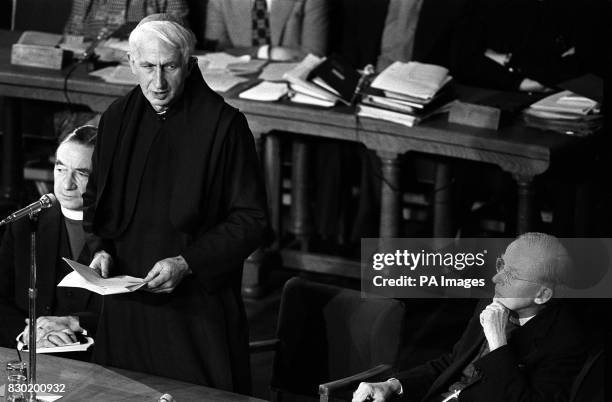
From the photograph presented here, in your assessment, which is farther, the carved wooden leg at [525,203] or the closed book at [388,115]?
the closed book at [388,115]

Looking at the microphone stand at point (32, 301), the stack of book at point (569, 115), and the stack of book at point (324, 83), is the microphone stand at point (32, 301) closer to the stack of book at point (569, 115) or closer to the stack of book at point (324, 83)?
the stack of book at point (324, 83)

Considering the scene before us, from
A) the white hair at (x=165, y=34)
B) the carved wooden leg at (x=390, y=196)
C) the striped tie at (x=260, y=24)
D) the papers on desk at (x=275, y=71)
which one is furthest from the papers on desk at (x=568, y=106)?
the white hair at (x=165, y=34)

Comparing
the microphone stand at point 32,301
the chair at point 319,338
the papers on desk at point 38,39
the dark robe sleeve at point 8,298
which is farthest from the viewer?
the papers on desk at point 38,39

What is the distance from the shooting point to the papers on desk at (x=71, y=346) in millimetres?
3863

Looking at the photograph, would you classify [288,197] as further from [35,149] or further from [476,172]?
[35,149]

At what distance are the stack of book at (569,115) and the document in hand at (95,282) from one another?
2624mm

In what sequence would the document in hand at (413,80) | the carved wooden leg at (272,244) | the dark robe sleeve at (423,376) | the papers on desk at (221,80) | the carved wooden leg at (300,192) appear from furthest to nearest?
the carved wooden leg at (300,192)
the carved wooden leg at (272,244)
the papers on desk at (221,80)
the document in hand at (413,80)
the dark robe sleeve at (423,376)

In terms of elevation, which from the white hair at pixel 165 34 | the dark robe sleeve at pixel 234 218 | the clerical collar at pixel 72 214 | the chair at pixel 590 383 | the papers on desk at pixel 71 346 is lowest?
the papers on desk at pixel 71 346

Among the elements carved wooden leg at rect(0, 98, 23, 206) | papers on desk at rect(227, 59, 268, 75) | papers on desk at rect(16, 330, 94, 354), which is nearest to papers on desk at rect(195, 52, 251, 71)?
papers on desk at rect(227, 59, 268, 75)

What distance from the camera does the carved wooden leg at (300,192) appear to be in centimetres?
652

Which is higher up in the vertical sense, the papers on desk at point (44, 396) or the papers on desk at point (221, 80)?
the papers on desk at point (221, 80)

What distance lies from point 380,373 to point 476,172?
9.23 ft

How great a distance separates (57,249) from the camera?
4410 mm

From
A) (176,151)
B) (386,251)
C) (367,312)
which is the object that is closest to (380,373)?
(367,312)
